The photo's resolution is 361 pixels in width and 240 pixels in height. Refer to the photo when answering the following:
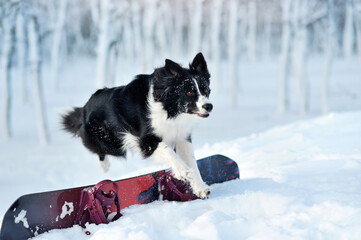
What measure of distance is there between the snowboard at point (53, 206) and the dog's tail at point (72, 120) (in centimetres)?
155

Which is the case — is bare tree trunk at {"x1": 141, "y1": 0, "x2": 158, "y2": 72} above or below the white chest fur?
above

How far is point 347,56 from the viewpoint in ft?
111

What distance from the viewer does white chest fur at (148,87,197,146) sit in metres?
3.58

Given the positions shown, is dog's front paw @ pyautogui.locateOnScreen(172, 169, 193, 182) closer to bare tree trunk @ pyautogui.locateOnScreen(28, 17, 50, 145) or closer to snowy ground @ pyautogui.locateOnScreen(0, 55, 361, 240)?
snowy ground @ pyautogui.locateOnScreen(0, 55, 361, 240)

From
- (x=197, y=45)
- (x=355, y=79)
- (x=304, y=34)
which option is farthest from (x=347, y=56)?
(x=304, y=34)

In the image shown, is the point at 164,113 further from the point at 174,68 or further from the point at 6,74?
the point at 6,74

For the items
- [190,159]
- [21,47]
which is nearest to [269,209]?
[190,159]

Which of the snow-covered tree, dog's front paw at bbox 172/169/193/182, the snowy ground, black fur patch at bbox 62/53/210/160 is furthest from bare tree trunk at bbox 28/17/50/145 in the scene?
dog's front paw at bbox 172/169/193/182

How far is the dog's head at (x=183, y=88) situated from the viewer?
3.42m

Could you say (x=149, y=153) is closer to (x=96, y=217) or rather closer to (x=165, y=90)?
(x=165, y=90)

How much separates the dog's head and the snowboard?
0.66 meters

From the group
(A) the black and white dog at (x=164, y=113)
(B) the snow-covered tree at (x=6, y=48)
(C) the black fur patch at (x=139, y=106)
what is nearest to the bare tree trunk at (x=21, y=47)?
(B) the snow-covered tree at (x=6, y=48)

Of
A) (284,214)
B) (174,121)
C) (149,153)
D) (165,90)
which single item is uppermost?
(165,90)

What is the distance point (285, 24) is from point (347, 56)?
22.1 m
